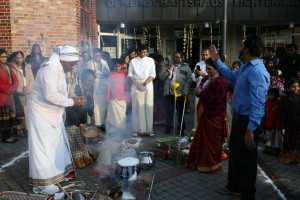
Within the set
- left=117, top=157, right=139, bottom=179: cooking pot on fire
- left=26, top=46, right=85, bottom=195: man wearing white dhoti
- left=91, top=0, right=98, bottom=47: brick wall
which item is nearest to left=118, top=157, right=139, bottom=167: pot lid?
left=117, top=157, right=139, bottom=179: cooking pot on fire

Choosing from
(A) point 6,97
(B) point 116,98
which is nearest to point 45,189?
(A) point 6,97

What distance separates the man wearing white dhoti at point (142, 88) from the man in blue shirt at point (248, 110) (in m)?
3.72

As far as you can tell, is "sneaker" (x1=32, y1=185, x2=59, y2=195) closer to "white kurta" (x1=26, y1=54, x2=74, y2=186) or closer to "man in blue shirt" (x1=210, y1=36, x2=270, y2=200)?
"white kurta" (x1=26, y1=54, x2=74, y2=186)

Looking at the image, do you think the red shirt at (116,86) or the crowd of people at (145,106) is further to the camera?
the red shirt at (116,86)

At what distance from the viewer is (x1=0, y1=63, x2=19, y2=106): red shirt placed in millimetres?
6777

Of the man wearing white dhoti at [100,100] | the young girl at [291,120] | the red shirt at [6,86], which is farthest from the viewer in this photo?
the man wearing white dhoti at [100,100]

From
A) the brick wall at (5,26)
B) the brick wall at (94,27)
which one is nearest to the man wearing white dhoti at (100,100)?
the brick wall at (5,26)

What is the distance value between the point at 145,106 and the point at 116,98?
0.75 meters

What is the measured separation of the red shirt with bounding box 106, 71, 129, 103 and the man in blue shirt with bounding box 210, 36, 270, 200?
384 centimetres

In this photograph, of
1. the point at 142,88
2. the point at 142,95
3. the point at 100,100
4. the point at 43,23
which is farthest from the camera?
the point at 43,23

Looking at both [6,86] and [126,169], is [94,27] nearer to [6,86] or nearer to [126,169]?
[6,86]

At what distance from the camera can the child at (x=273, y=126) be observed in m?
6.20

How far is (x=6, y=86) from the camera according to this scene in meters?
6.84

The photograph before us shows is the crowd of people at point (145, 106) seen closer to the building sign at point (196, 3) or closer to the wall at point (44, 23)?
the wall at point (44, 23)
